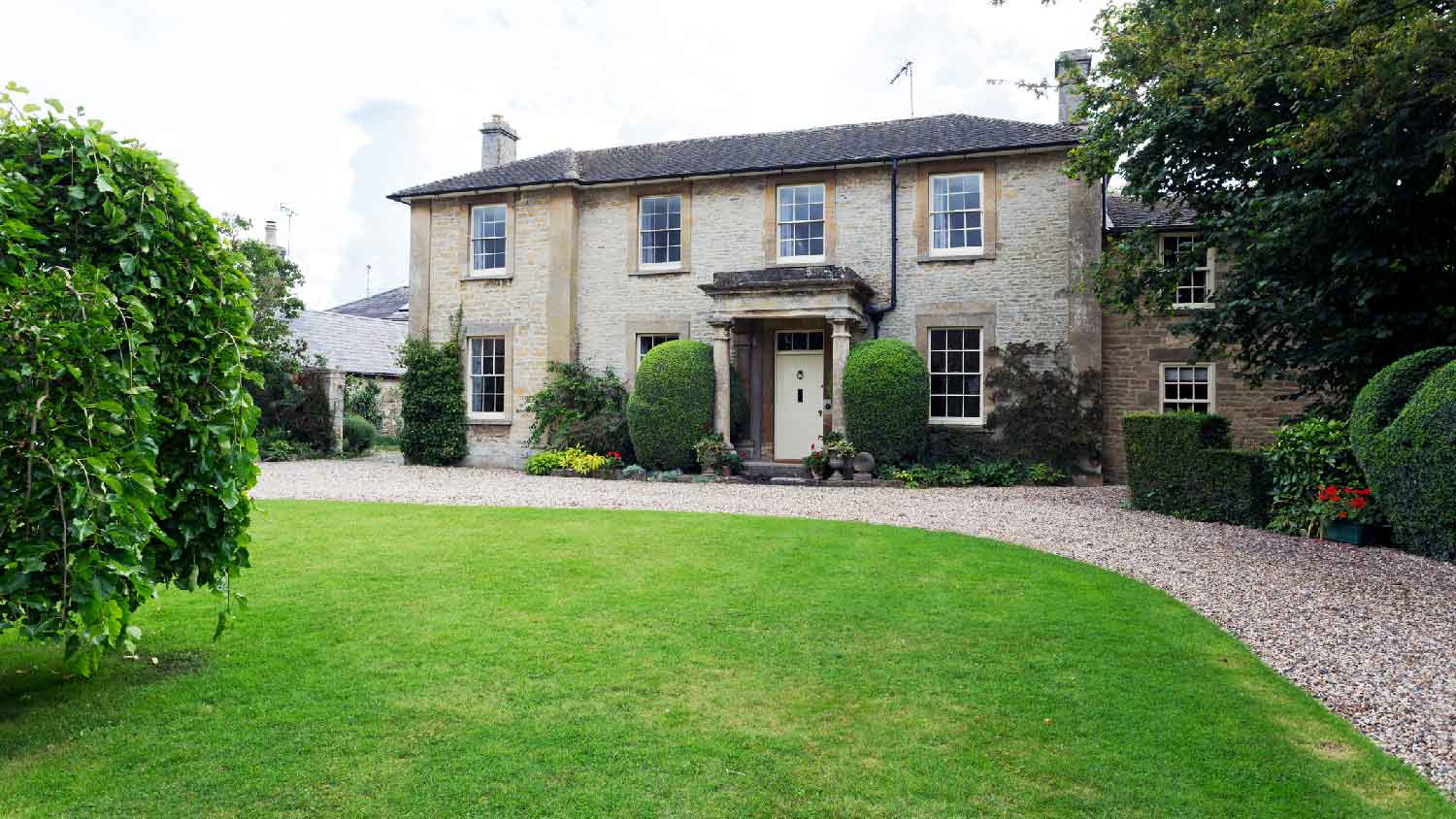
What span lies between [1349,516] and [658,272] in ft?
43.5

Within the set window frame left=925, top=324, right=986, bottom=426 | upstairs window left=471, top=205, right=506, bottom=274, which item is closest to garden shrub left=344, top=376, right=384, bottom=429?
upstairs window left=471, top=205, right=506, bottom=274

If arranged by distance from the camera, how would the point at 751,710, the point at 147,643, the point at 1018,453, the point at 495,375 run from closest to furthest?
1. the point at 751,710
2. the point at 147,643
3. the point at 1018,453
4. the point at 495,375

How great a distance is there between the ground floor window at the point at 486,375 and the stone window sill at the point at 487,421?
160 mm

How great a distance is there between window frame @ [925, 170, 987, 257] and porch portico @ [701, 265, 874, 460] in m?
1.66

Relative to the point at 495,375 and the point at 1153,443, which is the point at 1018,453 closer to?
the point at 1153,443

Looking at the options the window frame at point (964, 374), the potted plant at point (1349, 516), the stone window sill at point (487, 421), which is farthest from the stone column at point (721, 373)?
the potted plant at point (1349, 516)

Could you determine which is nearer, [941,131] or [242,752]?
[242,752]

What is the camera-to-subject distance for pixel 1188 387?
16.4 meters

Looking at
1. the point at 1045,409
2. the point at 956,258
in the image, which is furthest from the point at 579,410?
the point at 1045,409

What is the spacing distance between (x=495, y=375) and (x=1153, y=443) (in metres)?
13.8

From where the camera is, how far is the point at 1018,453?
15.9 metres

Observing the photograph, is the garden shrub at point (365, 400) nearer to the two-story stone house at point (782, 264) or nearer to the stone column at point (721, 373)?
the two-story stone house at point (782, 264)

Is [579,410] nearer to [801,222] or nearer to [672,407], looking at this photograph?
[672,407]

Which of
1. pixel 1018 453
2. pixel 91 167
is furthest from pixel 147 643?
pixel 1018 453
